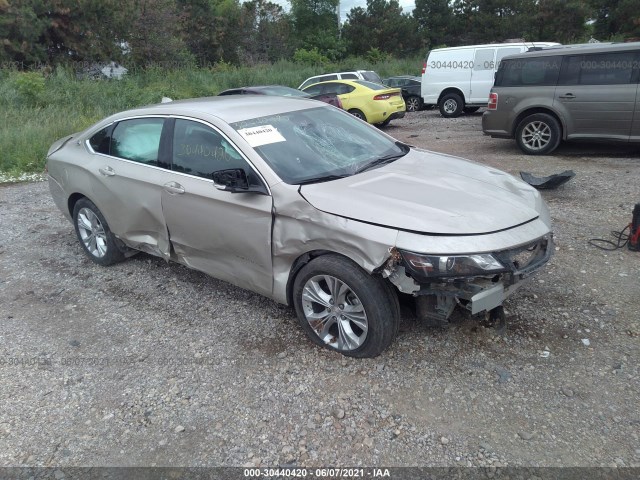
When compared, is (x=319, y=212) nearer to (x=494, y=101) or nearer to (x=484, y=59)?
(x=494, y=101)

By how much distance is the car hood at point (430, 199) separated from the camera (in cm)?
296

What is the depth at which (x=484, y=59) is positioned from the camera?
47.4 feet

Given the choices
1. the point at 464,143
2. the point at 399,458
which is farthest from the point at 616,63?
the point at 399,458

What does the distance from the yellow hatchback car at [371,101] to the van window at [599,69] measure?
5.74 m

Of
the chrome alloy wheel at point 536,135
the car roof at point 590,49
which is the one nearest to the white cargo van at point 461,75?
the car roof at point 590,49

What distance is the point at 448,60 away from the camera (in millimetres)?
15234

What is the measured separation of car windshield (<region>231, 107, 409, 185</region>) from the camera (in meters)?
3.55

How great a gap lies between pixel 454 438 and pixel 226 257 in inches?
78.2

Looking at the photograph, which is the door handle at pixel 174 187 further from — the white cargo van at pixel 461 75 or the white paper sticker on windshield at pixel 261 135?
the white cargo van at pixel 461 75

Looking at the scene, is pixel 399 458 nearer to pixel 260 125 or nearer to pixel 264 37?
pixel 260 125

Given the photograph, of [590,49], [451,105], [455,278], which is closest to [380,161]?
[455,278]

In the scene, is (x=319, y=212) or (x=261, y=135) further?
(x=261, y=135)

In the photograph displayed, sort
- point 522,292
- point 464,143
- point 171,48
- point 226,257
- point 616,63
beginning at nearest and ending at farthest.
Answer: point 226,257, point 522,292, point 616,63, point 464,143, point 171,48

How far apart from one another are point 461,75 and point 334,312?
44.7 ft
